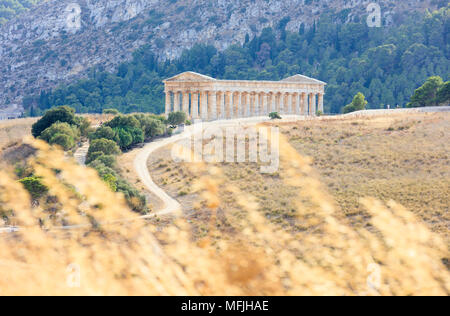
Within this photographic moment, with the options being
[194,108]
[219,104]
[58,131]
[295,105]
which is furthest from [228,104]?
[58,131]

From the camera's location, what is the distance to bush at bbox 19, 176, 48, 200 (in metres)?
45.2

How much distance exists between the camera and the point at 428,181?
49156mm

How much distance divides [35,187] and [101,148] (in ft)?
78.0

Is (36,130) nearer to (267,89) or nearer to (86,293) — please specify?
(267,89)

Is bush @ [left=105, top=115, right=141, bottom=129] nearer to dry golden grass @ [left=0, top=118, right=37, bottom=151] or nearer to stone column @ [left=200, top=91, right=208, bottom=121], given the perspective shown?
dry golden grass @ [left=0, top=118, right=37, bottom=151]

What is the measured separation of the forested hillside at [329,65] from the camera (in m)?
150

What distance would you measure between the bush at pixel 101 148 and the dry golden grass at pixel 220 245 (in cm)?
618

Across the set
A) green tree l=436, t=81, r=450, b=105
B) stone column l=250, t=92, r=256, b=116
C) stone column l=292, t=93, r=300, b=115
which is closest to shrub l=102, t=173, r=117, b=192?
stone column l=250, t=92, r=256, b=116

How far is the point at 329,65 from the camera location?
170 m

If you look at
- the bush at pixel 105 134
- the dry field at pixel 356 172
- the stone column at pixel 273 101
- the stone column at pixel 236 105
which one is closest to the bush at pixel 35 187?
the dry field at pixel 356 172

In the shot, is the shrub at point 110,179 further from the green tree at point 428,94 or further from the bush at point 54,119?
the green tree at point 428,94

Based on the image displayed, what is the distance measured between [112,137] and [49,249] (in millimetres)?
64724

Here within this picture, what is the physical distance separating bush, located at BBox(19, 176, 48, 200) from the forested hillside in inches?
4157

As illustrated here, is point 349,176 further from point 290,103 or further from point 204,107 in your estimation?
point 290,103
